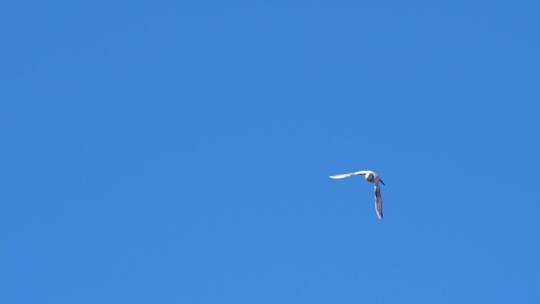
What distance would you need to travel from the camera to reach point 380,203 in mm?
144250

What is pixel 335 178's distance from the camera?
449 ft

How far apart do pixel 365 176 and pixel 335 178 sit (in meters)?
4.64

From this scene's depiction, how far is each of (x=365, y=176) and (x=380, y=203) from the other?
494 centimetres

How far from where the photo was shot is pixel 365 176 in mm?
140375

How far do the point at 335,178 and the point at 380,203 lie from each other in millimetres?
9104
